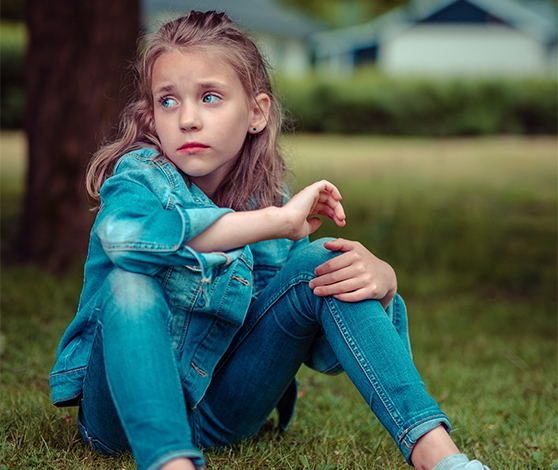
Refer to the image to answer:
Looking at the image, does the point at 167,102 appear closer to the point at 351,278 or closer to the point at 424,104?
the point at 351,278

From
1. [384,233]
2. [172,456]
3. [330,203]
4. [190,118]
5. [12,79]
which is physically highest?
[190,118]

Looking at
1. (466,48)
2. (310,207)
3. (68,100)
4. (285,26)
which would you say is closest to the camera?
(310,207)

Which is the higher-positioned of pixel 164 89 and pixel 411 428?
pixel 164 89

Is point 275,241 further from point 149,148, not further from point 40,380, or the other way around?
point 40,380

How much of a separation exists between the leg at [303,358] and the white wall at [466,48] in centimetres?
2624

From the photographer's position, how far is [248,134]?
197 cm

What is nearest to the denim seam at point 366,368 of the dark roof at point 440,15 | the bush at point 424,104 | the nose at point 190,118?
the nose at point 190,118

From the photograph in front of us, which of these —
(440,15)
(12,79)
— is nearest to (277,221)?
(12,79)

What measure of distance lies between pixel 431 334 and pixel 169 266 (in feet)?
8.74

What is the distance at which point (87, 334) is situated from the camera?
173cm

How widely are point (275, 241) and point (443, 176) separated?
7.91m

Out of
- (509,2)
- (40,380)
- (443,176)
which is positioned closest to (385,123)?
(443,176)

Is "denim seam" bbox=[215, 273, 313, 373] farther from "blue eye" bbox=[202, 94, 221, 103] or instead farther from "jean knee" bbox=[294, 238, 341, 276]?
"blue eye" bbox=[202, 94, 221, 103]

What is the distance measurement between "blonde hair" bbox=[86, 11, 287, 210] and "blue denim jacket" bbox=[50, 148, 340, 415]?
147 mm
